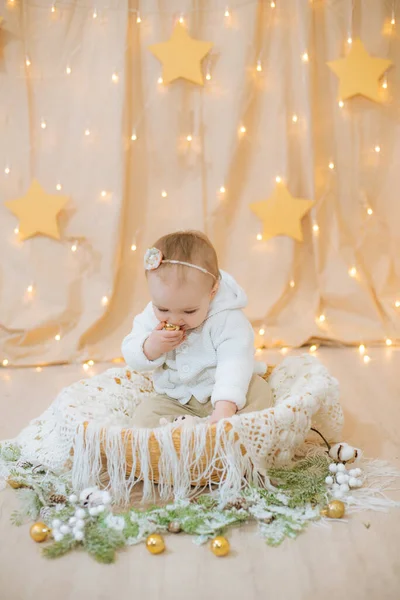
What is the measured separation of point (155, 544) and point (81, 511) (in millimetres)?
185

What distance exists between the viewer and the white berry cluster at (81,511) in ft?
4.31

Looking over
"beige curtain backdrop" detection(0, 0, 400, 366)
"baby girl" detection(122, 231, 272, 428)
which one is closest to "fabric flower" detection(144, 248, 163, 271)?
"baby girl" detection(122, 231, 272, 428)

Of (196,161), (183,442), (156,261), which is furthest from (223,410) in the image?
(196,161)

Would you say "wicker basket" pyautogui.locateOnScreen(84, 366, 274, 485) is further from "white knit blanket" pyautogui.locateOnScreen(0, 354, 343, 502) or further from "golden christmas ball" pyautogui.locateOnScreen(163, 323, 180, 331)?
"golden christmas ball" pyautogui.locateOnScreen(163, 323, 180, 331)

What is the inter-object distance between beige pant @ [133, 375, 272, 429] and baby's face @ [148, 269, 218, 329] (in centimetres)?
23

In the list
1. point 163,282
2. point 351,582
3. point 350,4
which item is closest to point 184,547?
point 351,582

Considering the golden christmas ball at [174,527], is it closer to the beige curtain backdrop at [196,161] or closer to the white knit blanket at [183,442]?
the white knit blanket at [183,442]

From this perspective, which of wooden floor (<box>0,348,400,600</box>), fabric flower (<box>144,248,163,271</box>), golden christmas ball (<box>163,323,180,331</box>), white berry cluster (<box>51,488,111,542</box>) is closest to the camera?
wooden floor (<box>0,348,400,600</box>)

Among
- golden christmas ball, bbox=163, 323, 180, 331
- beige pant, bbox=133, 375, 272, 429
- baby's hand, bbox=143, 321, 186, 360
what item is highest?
golden christmas ball, bbox=163, 323, 180, 331

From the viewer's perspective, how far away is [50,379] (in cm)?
229

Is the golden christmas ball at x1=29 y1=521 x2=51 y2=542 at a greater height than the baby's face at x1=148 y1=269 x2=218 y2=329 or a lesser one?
lesser

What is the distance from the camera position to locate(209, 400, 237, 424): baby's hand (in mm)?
1538

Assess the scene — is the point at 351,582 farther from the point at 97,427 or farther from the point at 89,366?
the point at 89,366

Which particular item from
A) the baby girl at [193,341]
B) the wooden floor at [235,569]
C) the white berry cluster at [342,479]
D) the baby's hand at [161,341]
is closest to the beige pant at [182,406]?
the baby girl at [193,341]
